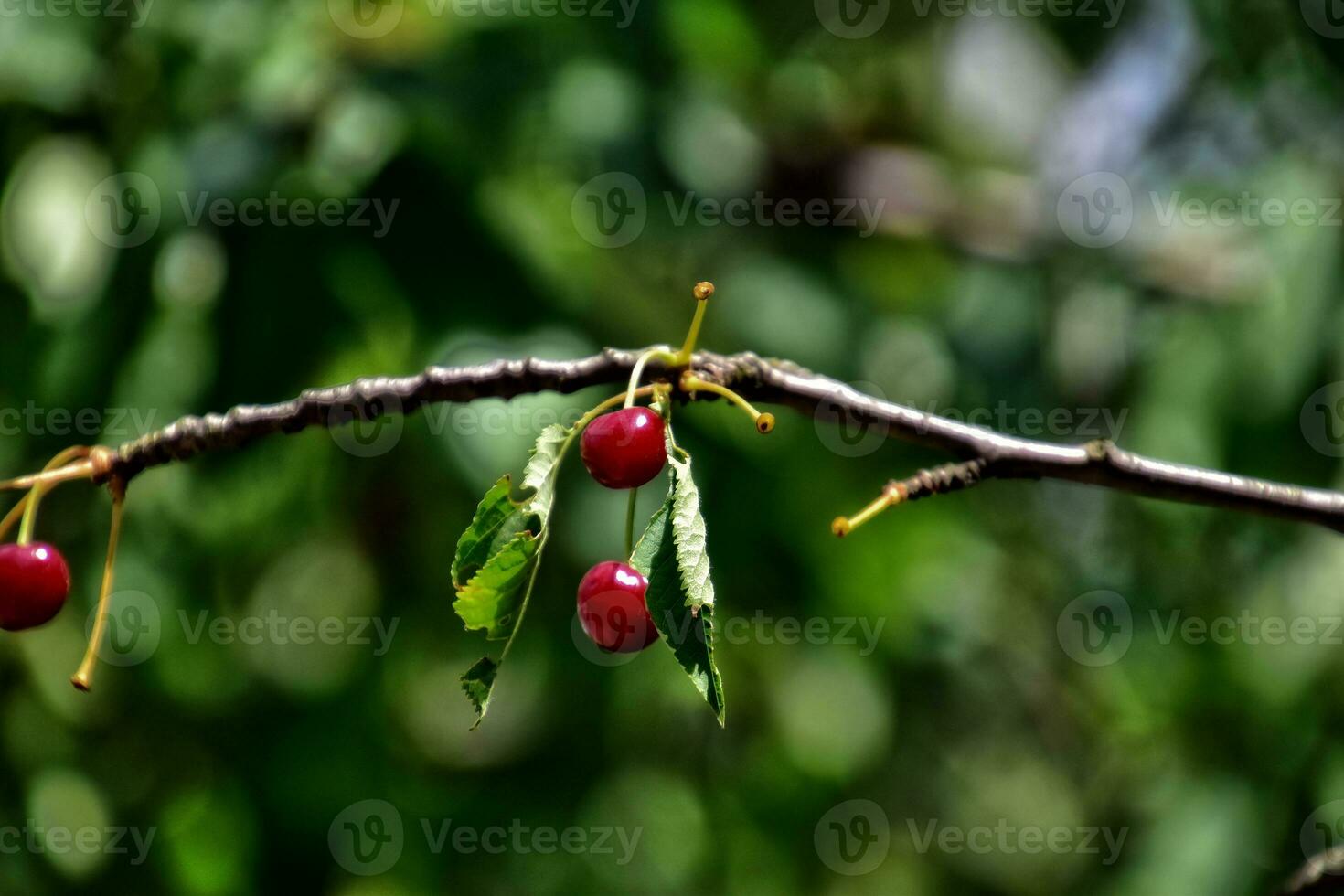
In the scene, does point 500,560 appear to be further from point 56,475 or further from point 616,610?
point 56,475

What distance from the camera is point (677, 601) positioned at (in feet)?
3.81

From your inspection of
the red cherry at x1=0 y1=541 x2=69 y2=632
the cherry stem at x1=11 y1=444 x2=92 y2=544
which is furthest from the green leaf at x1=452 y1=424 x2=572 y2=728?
the red cherry at x1=0 y1=541 x2=69 y2=632

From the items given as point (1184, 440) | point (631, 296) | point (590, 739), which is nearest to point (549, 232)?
point (631, 296)

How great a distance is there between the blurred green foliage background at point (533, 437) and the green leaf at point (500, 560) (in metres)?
0.99

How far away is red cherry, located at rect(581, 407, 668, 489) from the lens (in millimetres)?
1255

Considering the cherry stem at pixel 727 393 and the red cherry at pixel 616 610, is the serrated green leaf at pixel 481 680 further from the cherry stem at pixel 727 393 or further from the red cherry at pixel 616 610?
the cherry stem at pixel 727 393

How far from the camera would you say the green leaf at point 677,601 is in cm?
111

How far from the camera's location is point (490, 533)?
127cm

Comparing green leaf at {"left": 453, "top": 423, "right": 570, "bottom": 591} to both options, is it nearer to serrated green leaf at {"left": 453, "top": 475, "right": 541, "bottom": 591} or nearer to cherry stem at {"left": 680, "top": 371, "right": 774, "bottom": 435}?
serrated green leaf at {"left": 453, "top": 475, "right": 541, "bottom": 591}

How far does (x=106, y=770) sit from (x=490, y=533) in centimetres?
209

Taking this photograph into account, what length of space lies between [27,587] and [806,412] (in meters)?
1.08

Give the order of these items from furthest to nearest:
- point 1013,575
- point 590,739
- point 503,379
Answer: point 1013,575 < point 590,739 < point 503,379

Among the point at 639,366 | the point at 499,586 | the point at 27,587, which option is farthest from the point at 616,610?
the point at 27,587

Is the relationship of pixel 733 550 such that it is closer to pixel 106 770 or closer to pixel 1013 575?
pixel 106 770
